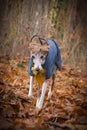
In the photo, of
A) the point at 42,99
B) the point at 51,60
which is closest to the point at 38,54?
the point at 51,60

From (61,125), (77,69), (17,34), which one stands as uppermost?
(17,34)

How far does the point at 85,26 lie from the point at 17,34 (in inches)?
19.6

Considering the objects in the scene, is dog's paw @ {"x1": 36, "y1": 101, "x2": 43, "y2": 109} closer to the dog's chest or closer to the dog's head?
the dog's chest

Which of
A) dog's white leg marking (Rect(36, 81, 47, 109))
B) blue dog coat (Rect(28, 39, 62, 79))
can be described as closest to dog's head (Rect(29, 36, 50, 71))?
blue dog coat (Rect(28, 39, 62, 79))

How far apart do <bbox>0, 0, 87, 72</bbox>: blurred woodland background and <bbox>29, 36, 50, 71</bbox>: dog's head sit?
0.24 meters

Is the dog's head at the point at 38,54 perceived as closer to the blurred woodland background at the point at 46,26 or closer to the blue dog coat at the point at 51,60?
the blue dog coat at the point at 51,60

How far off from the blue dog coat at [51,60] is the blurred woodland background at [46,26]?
0.09 metres

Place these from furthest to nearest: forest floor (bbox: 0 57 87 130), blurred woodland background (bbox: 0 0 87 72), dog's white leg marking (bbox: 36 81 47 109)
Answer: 1. blurred woodland background (bbox: 0 0 87 72)
2. dog's white leg marking (bbox: 36 81 47 109)
3. forest floor (bbox: 0 57 87 130)

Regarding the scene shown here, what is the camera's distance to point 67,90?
3195 millimetres

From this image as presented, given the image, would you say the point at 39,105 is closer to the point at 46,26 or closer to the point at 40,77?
the point at 40,77

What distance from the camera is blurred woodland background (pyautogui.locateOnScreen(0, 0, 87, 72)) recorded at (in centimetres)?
328

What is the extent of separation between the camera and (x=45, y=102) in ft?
10.2

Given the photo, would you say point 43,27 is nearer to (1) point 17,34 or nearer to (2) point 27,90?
(1) point 17,34

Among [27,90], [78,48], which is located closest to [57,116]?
[27,90]
